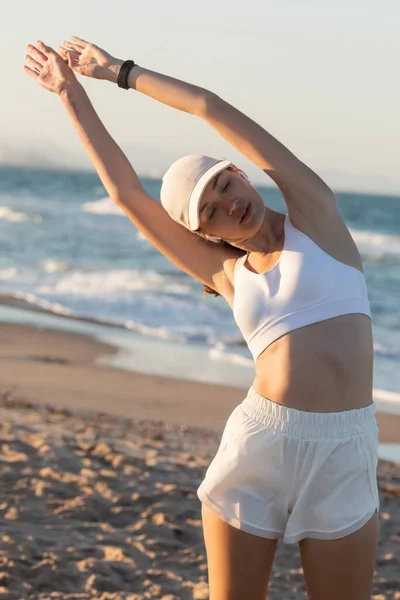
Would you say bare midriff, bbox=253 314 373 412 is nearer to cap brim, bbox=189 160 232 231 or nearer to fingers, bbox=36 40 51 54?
cap brim, bbox=189 160 232 231

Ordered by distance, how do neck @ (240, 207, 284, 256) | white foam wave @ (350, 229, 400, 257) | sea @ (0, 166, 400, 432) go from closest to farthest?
1. neck @ (240, 207, 284, 256)
2. sea @ (0, 166, 400, 432)
3. white foam wave @ (350, 229, 400, 257)

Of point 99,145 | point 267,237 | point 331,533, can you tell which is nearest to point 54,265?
point 99,145

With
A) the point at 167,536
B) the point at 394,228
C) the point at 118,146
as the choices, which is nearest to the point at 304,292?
the point at 118,146

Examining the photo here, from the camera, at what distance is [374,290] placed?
65.1 ft

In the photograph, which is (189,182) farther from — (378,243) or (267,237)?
(378,243)

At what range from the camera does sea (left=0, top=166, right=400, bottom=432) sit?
33.4 ft

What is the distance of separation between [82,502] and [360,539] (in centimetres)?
297

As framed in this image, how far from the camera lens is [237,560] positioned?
98.8 inches

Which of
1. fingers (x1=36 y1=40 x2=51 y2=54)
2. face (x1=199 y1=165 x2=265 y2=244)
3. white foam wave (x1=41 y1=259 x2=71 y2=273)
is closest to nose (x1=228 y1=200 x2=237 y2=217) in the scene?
face (x1=199 y1=165 x2=265 y2=244)

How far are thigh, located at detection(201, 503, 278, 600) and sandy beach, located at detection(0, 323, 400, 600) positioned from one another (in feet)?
5.71

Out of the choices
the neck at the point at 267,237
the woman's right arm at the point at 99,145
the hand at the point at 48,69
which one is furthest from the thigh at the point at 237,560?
the hand at the point at 48,69

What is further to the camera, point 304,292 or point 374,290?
point 374,290

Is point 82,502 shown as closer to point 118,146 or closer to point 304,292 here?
point 118,146

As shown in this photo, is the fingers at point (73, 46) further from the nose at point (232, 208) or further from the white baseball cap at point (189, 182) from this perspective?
the nose at point (232, 208)
